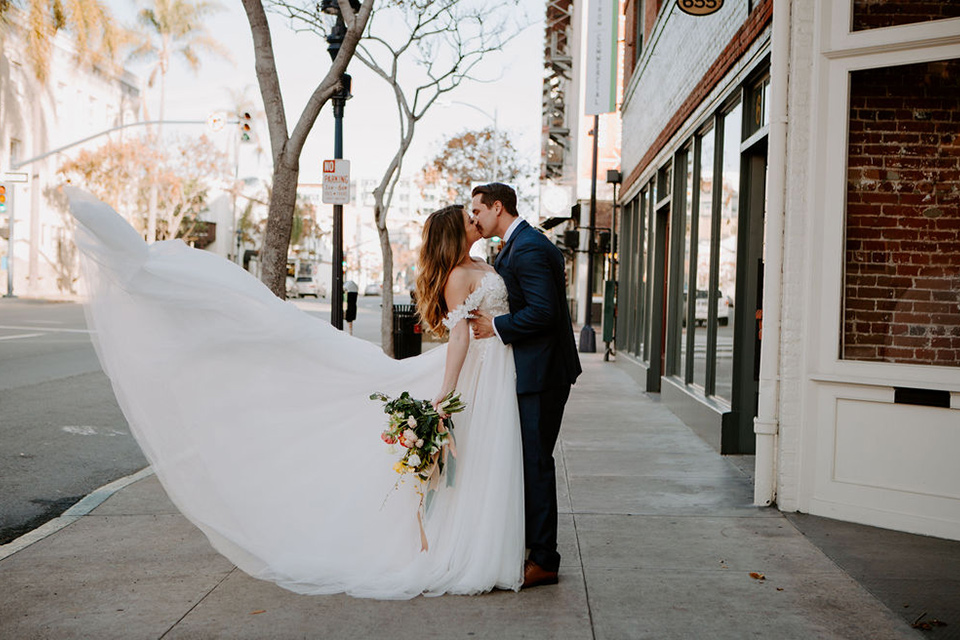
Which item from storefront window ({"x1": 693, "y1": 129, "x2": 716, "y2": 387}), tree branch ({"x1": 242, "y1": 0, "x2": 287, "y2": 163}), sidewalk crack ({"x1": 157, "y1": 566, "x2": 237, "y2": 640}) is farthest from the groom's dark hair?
storefront window ({"x1": 693, "y1": 129, "x2": 716, "y2": 387})

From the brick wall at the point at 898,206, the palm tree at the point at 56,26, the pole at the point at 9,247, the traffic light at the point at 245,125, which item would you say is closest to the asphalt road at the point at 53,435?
the brick wall at the point at 898,206

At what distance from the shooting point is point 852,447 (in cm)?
573

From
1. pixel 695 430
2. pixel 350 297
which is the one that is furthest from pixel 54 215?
pixel 695 430

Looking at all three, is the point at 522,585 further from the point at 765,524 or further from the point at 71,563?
the point at 71,563

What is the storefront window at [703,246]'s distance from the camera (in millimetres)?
9578

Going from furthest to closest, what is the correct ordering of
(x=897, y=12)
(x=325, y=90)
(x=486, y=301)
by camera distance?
(x=325, y=90)
(x=897, y=12)
(x=486, y=301)

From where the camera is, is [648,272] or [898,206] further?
[648,272]

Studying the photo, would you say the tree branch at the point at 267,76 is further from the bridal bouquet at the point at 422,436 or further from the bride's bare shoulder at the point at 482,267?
the bridal bouquet at the point at 422,436

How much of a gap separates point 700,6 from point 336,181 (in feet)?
17.7

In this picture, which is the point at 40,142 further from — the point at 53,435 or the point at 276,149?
the point at 276,149

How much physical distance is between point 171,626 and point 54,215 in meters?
45.4

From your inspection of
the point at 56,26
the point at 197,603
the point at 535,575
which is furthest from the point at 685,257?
the point at 56,26

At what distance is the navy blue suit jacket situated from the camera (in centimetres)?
439

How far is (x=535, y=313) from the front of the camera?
4.38m
